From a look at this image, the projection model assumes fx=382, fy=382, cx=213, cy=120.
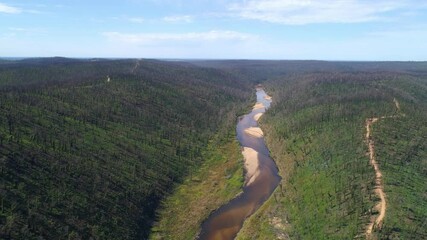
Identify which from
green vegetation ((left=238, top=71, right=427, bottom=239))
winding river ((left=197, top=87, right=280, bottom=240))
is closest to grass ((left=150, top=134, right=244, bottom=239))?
winding river ((left=197, top=87, right=280, bottom=240))

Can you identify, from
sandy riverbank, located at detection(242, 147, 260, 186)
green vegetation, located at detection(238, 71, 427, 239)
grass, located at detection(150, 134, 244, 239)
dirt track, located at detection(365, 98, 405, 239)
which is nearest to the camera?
dirt track, located at detection(365, 98, 405, 239)

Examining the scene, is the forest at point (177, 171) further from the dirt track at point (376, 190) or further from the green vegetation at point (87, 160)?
the dirt track at point (376, 190)

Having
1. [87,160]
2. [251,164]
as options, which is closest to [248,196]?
[251,164]

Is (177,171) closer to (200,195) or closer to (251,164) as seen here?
(200,195)

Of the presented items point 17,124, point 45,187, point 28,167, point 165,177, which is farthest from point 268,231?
point 17,124

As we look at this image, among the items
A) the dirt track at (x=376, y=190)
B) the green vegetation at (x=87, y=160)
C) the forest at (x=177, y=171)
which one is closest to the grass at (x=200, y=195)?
the forest at (x=177, y=171)

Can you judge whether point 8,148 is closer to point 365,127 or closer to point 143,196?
point 143,196

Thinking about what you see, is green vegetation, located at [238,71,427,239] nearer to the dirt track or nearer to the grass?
the dirt track
